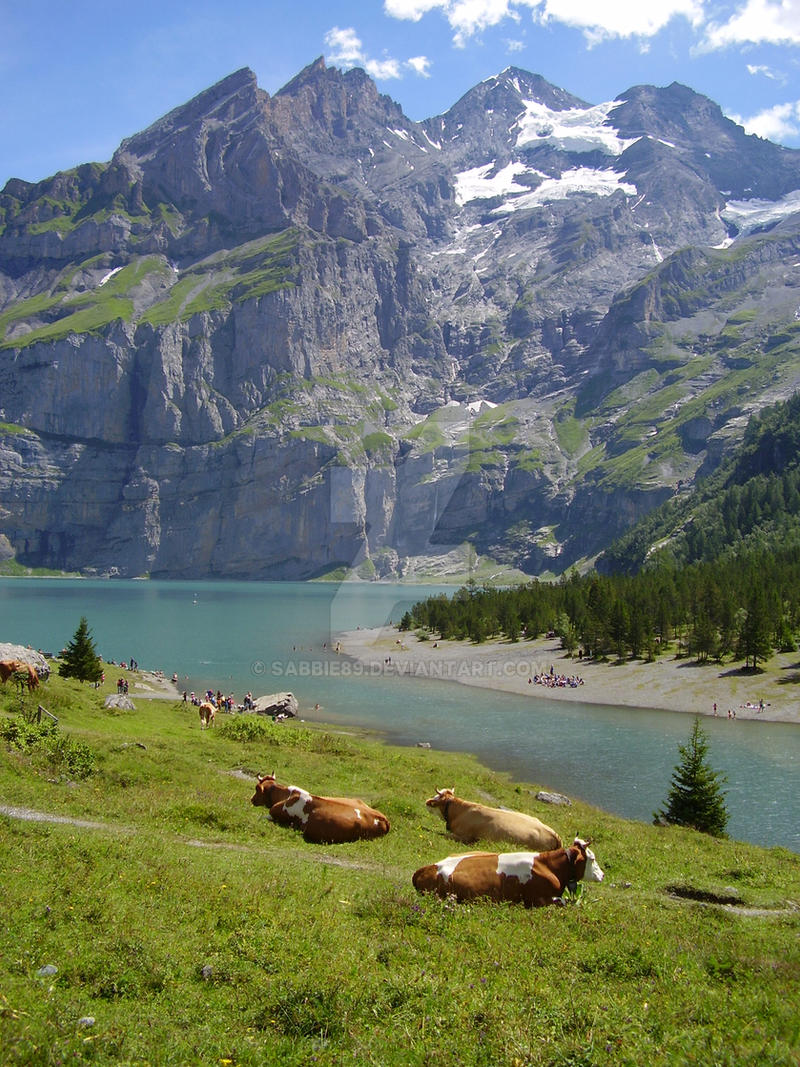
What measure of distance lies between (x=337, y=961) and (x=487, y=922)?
119 inches

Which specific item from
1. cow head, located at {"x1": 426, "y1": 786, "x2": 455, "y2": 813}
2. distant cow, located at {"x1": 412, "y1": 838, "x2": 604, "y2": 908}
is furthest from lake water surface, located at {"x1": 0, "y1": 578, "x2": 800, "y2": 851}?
distant cow, located at {"x1": 412, "y1": 838, "x2": 604, "y2": 908}

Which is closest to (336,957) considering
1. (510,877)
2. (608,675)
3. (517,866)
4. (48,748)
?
(510,877)

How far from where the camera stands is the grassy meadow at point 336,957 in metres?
7.61

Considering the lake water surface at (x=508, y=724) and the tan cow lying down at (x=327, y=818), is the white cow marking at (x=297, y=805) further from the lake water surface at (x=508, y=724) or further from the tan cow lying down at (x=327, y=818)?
the lake water surface at (x=508, y=724)

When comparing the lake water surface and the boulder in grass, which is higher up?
the boulder in grass

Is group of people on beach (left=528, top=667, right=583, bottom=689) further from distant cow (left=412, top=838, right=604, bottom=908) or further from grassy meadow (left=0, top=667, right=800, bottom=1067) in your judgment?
distant cow (left=412, top=838, right=604, bottom=908)

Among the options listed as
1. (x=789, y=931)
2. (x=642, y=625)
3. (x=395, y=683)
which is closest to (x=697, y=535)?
(x=642, y=625)

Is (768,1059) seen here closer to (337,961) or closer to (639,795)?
(337,961)

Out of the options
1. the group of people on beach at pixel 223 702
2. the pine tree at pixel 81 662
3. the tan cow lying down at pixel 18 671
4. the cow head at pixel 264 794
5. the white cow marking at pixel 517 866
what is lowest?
the group of people on beach at pixel 223 702

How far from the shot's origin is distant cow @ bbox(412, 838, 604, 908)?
12828mm

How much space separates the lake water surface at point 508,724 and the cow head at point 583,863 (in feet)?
32.9

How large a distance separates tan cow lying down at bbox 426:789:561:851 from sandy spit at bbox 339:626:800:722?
201ft

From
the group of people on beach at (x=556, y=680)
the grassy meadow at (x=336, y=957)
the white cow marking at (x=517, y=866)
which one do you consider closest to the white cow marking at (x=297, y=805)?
the grassy meadow at (x=336, y=957)

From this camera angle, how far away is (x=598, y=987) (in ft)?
30.1
